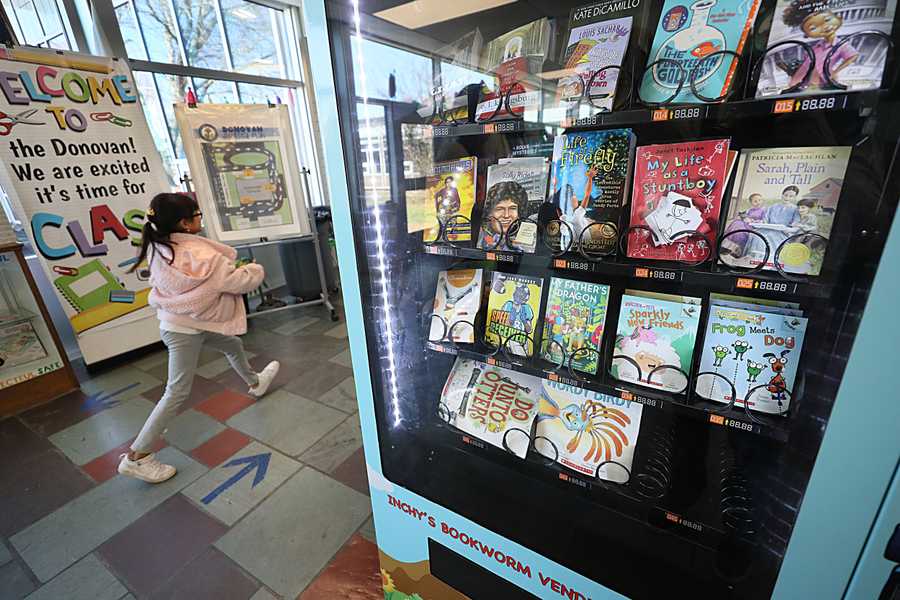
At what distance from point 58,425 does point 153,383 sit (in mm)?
608

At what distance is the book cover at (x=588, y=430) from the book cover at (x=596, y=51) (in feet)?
2.59

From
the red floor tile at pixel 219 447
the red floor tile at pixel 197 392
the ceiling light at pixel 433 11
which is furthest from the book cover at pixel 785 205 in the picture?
the red floor tile at pixel 197 392

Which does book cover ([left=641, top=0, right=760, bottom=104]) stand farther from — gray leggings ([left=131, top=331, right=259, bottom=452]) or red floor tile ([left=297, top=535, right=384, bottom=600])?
gray leggings ([left=131, top=331, right=259, bottom=452])

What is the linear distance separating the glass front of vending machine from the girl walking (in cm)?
130

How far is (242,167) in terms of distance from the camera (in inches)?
148

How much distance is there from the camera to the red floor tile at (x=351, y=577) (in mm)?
1638

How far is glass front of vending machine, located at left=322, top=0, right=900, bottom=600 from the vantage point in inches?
28.7

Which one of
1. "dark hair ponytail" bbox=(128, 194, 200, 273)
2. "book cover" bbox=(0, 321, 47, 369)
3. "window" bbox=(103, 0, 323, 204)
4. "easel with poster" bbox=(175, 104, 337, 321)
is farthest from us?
"window" bbox=(103, 0, 323, 204)

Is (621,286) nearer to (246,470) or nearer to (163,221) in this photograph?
(163,221)

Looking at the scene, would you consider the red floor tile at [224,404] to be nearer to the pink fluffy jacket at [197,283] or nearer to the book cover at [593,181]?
the pink fluffy jacket at [197,283]

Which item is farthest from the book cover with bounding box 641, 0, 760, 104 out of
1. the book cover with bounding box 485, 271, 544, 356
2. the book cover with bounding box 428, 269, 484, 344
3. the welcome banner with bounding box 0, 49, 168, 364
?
the welcome banner with bounding box 0, 49, 168, 364

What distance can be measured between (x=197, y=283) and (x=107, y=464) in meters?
1.33

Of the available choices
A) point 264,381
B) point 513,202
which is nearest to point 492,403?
point 513,202

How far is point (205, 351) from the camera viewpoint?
12.4 ft
